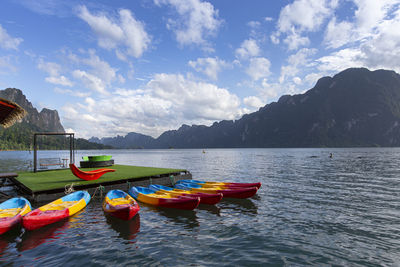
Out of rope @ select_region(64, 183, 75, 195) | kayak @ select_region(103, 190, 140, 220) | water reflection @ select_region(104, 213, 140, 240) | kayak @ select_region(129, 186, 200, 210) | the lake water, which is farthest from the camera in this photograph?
rope @ select_region(64, 183, 75, 195)

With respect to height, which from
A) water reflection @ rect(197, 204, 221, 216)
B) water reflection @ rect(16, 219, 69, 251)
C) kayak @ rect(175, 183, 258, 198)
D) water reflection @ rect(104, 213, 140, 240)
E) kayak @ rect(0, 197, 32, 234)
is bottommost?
water reflection @ rect(197, 204, 221, 216)

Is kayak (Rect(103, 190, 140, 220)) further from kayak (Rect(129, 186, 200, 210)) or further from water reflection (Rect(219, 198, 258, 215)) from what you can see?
water reflection (Rect(219, 198, 258, 215))

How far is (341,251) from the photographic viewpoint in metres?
9.08

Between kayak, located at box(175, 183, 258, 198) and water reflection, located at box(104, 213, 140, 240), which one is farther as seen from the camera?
kayak, located at box(175, 183, 258, 198)

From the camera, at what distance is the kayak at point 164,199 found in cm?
1431

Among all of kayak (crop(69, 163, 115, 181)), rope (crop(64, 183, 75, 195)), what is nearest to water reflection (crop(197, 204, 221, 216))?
rope (crop(64, 183, 75, 195))

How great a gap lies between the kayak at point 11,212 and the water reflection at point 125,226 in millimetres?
4446

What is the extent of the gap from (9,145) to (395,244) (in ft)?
803

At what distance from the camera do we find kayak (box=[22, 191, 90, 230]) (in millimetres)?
11086

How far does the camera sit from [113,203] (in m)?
13.9

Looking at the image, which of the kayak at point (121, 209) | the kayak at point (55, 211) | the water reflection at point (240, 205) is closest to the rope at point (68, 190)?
the kayak at point (55, 211)

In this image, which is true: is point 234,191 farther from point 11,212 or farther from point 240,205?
point 11,212

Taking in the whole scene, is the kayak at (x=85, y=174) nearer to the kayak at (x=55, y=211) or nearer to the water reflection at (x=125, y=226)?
the kayak at (x=55, y=211)

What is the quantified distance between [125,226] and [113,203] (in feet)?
7.46
